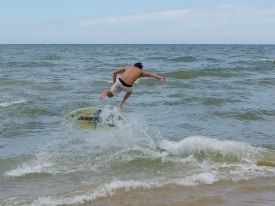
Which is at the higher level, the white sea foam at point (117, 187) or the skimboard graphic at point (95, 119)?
the skimboard graphic at point (95, 119)

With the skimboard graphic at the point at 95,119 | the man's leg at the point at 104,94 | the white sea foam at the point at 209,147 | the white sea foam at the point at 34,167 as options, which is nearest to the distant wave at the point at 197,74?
the skimboard graphic at the point at 95,119

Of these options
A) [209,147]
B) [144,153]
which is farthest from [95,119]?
[209,147]

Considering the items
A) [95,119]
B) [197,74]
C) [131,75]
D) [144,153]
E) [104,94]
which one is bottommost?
[197,74]

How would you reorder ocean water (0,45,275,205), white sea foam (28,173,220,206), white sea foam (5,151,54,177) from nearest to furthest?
white sea foam (28,173,220,206)
ocean water (0,45,275,205)
white sea foam (5,151,54,177)

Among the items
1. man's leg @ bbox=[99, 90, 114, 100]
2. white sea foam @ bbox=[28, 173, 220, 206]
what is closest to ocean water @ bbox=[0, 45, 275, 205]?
white sea foam @ bbox=[28, 173, 220, 206]

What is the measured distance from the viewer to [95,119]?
39.3ft

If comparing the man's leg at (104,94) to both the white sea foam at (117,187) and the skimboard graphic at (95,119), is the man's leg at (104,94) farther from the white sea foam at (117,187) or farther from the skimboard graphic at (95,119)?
the white sea foam at (117,187)


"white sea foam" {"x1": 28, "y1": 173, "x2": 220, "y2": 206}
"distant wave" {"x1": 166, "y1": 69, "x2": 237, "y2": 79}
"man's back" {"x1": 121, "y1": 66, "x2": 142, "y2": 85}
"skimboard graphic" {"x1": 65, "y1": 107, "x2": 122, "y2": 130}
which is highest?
"man's back" {"x1": 121, "y1": 66, "x2": 142, "y2": 85}

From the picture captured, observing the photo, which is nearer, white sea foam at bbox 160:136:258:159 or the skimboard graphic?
white sea foam at bbox 160:136:258:159

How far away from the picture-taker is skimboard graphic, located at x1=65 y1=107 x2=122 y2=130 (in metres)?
11.9

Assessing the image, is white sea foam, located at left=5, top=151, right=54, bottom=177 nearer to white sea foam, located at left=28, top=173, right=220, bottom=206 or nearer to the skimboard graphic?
white sea foam, located at left=28, top=173, right=220, bottom=206

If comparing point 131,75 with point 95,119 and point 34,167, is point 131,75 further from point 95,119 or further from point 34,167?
point 34,167

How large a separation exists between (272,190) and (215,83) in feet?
61.9

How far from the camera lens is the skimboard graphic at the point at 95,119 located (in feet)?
39.1
